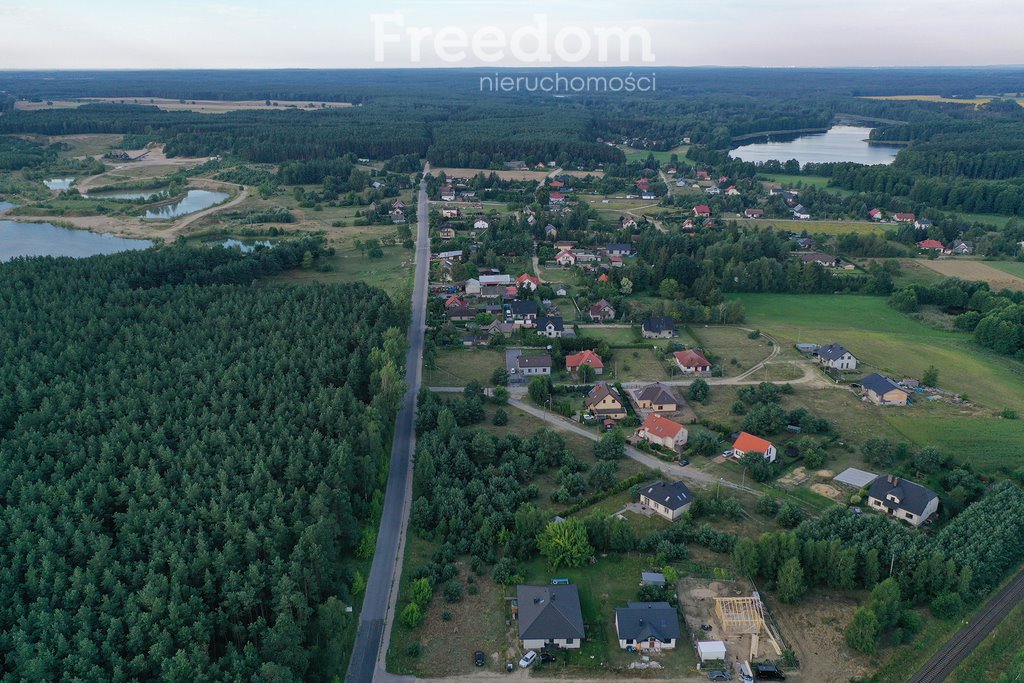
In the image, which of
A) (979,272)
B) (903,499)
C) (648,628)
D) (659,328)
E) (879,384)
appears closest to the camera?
(648,628)

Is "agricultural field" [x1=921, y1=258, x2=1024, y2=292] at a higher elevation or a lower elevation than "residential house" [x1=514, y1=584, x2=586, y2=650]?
higher

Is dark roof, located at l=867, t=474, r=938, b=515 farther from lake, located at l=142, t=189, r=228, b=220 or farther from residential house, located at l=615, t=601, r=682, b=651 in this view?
lake, located at l=142, t=189, r=228, b=220

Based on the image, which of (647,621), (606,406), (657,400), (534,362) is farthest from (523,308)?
Answer: (647,621)

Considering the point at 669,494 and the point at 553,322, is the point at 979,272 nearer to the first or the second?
the point at 553,322

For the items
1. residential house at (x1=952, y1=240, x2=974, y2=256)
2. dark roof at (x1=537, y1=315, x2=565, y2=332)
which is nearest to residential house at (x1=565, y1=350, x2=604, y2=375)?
dark roof at (x1=537, y1=315, x2=565, y2=332)

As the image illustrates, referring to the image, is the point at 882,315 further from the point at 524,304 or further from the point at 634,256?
the point at 524,304

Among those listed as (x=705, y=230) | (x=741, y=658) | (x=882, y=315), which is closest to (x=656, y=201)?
(x=705, y=230)

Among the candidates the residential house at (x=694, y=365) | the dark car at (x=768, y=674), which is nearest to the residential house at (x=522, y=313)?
the residential house at (x=694, y=365)
